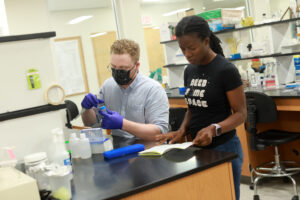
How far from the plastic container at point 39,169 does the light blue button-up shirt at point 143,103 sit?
0.91 m

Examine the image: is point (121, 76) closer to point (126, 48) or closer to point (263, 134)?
point (126, 48)

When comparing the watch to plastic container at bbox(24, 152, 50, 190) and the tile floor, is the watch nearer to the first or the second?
plastic container at bbox(24, 152, 50, 190)

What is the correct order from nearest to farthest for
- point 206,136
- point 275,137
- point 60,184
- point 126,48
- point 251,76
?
point 60,184 → point 206,136 → point 126,48 → point 275,137 → point 251,76

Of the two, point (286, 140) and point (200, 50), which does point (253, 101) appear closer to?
point (286, 140)

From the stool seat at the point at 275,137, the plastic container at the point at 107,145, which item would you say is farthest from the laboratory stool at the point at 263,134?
the plastic container at the point at 107,145

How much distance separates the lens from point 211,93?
1.85m

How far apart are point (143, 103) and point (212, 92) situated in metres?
0.53

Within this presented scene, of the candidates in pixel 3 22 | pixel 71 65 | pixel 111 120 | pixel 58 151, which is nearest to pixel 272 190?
pixel 111 120

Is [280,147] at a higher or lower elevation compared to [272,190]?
higher

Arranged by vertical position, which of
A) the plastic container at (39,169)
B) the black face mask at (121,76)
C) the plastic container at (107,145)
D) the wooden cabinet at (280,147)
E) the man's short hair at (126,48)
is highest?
the man's short hair at (126,48)

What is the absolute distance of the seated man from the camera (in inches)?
85.7

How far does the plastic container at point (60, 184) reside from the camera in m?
1.28

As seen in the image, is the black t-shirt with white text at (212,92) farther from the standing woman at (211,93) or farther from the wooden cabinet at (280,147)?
the wooden cabinet at (280,147)

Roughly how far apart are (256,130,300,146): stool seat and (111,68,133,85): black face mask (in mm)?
1534
